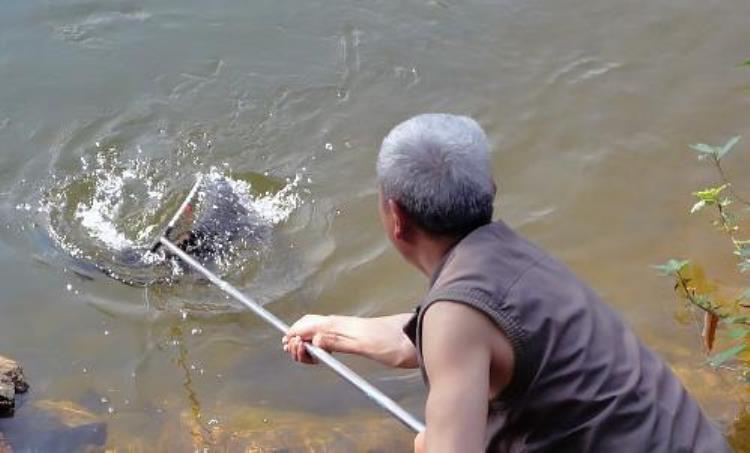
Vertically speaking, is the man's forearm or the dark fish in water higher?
the man's forearm

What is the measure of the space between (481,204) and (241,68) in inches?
177

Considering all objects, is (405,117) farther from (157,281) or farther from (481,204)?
(481,204)

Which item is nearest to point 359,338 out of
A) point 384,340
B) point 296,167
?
point 384,340

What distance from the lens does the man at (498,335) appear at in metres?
1.95

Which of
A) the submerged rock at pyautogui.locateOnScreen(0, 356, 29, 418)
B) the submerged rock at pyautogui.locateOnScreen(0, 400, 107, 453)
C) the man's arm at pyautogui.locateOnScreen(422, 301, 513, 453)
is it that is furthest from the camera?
the submerged rock at pyautogui.locateOnScreen(0, 356, 29, 418)

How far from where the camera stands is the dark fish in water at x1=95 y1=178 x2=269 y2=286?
4.78m

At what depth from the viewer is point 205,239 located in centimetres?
481

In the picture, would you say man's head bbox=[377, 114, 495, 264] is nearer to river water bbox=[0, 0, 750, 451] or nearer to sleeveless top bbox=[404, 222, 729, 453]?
sleeveless top bbox=[404, 222, 729, 453]

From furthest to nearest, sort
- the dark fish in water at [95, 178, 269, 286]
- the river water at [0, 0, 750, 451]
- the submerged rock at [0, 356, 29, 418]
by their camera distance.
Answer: the dark fish in water at [95, 178, 269, 286] → the river water at [0, 0, 750, 451] → the submerged rock at [0, 356, 29, 418]

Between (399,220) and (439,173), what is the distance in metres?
0.16

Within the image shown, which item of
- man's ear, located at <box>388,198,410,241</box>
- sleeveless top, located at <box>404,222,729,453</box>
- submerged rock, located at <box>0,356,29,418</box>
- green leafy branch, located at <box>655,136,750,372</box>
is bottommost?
submerged rock, located at <box>0,356,29,418</box>

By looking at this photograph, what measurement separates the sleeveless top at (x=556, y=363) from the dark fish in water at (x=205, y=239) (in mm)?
2802

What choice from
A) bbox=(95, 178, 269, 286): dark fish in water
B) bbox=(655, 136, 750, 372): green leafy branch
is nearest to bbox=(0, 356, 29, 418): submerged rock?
bbox=(95, 178, 269, 286): dark fish in water

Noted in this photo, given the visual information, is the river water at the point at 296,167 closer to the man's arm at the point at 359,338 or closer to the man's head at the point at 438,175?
the man's arm at the point at 359,338
